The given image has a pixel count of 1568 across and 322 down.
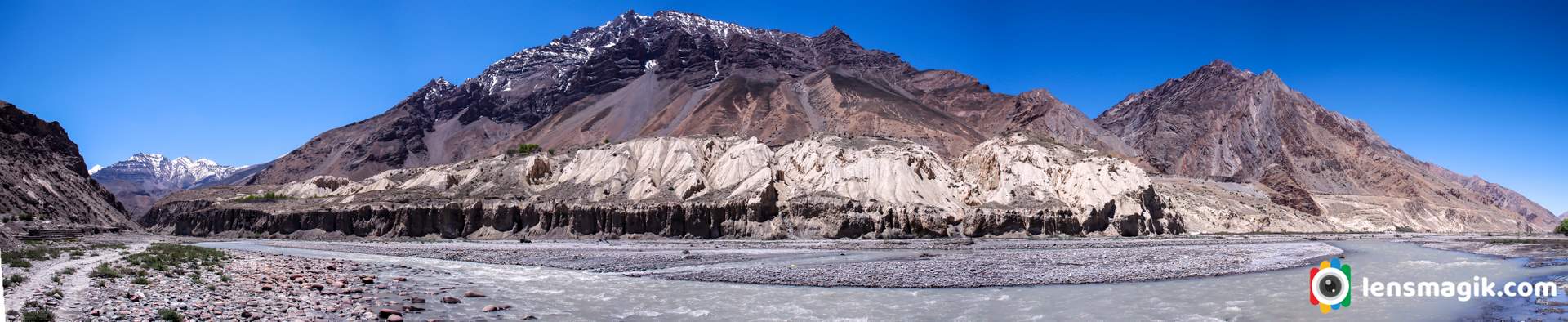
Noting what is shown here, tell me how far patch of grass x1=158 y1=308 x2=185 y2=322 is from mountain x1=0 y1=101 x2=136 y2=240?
42.8 m

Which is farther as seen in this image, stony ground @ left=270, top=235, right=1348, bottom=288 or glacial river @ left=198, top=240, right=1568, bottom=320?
stony ground @ left=270, top=235, right=1348, bottom=288

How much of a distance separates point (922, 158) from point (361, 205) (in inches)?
1999

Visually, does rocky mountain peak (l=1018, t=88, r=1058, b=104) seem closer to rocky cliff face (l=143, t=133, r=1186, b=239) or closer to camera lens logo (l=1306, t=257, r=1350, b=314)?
rocky cliff face (l=143, t=133, r=1186, b=239)

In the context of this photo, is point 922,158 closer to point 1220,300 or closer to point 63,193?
point 1220,300

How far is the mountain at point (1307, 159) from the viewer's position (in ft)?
398

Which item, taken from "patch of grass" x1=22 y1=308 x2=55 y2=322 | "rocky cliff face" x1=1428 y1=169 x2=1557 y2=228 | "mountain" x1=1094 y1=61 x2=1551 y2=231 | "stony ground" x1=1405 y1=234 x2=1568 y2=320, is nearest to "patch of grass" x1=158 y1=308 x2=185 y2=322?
"patch of grass" x1=22 y1=308 x2=55 y2=322

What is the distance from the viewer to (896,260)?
3444cm

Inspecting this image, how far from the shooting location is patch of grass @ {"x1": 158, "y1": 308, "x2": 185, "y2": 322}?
13942 millimetres

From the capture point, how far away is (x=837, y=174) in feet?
214

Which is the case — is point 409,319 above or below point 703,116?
below

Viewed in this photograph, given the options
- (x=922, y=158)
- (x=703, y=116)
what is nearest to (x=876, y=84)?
(x=703, y=116)

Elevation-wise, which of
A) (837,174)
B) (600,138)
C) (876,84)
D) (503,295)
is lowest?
(503,295)

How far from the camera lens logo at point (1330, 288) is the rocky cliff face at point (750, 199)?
3415cm

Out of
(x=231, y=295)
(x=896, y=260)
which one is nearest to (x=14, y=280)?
(x=231, y=295)
